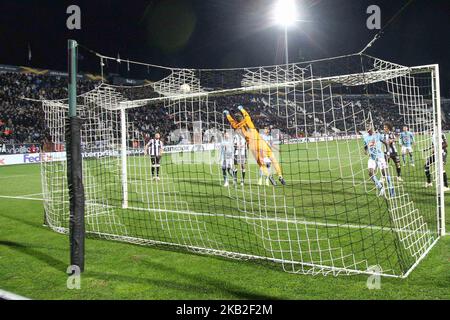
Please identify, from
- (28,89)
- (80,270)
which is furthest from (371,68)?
(28,89)

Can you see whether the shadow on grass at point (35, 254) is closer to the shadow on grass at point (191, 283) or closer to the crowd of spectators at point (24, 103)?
the shadow on grass at point (191, 283)

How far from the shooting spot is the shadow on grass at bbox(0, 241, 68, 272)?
5.55 m

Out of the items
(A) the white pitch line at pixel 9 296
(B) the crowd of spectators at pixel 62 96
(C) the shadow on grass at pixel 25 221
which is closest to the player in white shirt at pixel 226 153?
(C) the shadow on grass at pixel 25 221

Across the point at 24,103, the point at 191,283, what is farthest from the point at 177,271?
the point at 24,103

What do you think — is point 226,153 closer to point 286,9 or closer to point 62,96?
point 286,9

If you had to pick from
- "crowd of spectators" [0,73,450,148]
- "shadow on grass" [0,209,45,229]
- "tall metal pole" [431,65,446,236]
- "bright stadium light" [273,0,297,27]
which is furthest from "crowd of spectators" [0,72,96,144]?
"tall metal pole" [431,65,446,236]

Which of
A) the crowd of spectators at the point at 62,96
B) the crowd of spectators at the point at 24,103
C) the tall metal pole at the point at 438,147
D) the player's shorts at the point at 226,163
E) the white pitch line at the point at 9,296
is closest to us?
the white pitch line at the point at 9,296

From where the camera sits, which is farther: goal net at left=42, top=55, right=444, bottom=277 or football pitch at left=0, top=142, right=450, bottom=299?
goal net at left=42, top=55, right=444, bottom=277

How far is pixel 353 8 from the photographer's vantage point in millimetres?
37812

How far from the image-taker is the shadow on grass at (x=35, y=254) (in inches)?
218

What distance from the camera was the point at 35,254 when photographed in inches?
243

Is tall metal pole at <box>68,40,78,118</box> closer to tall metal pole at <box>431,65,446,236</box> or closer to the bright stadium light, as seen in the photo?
tall metal pole at <box>431,65,446,236</box>
